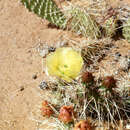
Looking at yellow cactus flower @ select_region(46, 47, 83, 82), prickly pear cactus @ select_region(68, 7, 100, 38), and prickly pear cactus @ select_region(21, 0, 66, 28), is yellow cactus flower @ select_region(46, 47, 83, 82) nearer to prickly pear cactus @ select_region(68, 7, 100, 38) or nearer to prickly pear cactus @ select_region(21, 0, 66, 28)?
prickly pear cactus @ select_region(68, 7, 100, 38)

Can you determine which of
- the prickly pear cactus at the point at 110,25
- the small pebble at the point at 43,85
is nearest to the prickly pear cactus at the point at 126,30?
the prickly pear cactus at the point at 110,25

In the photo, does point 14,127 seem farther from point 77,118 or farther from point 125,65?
point 125,65

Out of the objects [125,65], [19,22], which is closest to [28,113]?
[125,65]

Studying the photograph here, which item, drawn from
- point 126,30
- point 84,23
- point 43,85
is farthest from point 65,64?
point 126,30

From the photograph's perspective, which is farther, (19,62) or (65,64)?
(19,62)

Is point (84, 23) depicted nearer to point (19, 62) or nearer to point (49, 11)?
point (49, 11)

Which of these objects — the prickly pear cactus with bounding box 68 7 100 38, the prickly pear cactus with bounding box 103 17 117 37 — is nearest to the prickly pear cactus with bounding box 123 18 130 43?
the prickly pear cactus with bounding box 103 17 117 37
